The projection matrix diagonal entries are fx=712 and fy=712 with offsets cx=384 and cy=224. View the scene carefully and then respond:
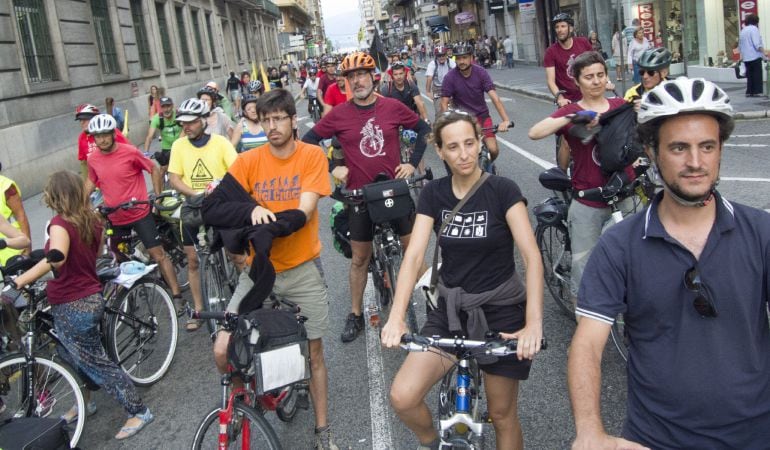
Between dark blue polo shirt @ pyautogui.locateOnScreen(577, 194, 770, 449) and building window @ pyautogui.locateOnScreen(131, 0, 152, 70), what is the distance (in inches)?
995

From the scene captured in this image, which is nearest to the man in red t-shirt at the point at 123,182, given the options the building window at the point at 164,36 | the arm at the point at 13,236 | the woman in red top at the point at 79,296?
the arm at the point at 13,236

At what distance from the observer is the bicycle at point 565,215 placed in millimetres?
4621

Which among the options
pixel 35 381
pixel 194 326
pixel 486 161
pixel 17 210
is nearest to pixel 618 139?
pixel 35 381

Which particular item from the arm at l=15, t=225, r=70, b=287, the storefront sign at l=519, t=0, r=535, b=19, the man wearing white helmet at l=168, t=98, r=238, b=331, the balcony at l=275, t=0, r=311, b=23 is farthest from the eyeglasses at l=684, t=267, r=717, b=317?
the balcony at l=275, t=0, r=311, b=23

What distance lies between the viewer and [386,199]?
532 cm

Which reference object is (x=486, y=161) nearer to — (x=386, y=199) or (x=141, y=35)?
(x=386, y=199)

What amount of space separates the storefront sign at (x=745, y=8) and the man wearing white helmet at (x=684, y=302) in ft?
59.8

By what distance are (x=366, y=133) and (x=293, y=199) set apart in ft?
5.59

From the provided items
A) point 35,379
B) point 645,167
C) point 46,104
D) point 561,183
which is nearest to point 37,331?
point 35,379

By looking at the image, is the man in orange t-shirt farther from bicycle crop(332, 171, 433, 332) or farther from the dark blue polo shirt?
the dark blue polo shirt

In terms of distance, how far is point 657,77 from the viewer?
5.22 metres

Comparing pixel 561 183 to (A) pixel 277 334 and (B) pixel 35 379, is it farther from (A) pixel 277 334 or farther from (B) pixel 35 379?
(B) pixel 35 379

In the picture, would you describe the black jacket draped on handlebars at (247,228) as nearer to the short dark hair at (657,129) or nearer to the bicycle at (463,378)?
the bicycle at (463,378)

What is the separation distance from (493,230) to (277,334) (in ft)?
4.05
